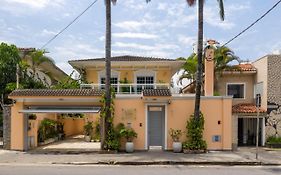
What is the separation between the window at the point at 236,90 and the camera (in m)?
29.1

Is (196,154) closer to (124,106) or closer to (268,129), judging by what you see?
(124,106)

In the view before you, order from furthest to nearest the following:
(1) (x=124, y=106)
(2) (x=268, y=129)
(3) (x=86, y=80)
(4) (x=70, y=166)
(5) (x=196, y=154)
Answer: (3) (x=86, y=80) < (2) (x=268, y=129) < (1) (x=124, y=106) < (5) (x=196, y=154) < (4) (x=70, y=166)

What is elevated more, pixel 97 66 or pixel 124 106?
pixel 97 66

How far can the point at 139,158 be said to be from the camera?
709 inches

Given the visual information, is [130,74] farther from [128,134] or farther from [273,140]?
[273,140]

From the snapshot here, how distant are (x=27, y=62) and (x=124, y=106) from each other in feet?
42.1

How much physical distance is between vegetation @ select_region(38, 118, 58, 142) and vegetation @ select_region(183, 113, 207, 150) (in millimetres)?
10232

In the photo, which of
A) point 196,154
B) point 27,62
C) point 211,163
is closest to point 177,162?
point 211,163

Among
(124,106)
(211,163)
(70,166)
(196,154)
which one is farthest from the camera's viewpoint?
(124,106)

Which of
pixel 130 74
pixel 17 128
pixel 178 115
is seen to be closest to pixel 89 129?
pixel 130 74

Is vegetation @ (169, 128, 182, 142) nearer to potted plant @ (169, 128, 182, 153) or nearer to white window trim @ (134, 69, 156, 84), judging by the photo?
potted plant @ (169, 128, 182, 153)

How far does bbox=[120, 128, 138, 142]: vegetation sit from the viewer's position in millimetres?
20922

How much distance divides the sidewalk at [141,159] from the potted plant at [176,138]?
0.68m

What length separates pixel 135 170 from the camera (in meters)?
14.7
